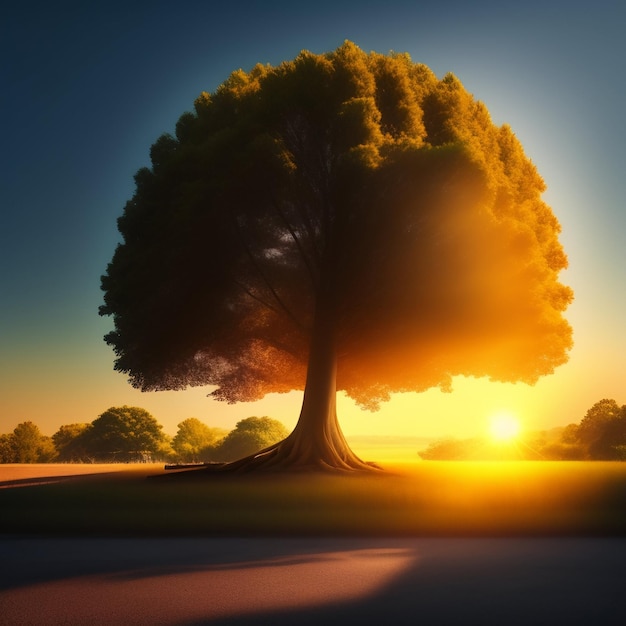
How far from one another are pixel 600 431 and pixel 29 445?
170 ft

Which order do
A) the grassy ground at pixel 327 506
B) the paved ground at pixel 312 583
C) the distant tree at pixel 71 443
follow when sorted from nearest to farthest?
the paved ground at pixel 312 583, the grassy ground at pixel 327 506, the distant tree at pixel 71 443

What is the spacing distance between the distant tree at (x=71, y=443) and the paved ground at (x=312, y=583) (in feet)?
184

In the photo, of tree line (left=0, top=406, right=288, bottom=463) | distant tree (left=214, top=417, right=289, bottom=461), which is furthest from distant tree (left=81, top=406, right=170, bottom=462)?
distant tree (left=214, top=417, right=289, bottom=461)

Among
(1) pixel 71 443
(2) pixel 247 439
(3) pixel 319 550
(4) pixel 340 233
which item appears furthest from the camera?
(1) pixel 71 443

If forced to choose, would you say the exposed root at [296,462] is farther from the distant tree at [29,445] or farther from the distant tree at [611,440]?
the distant tree at [29,445]

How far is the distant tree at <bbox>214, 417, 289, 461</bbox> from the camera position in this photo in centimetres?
5103

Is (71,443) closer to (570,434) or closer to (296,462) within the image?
(570,434)

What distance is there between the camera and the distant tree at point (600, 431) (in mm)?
36656

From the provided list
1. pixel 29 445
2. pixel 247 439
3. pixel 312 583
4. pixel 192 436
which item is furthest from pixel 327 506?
pixel 29 445

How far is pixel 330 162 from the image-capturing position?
21.9 metres

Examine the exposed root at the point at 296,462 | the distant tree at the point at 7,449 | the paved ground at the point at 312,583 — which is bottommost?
the paved ground at the point at 312,583

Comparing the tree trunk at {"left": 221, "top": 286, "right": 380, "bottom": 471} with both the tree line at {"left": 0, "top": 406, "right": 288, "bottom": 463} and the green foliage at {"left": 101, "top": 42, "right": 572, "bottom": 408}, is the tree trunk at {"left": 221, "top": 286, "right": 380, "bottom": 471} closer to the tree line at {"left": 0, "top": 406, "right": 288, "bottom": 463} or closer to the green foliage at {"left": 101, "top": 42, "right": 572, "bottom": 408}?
the green foliage at {"left": 101, "top": 42, "right": 572, "bottom": 408}

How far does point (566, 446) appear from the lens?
3806cm

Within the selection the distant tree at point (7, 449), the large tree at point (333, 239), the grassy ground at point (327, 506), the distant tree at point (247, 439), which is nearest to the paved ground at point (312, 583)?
the grassy ground at point (327, 506)
